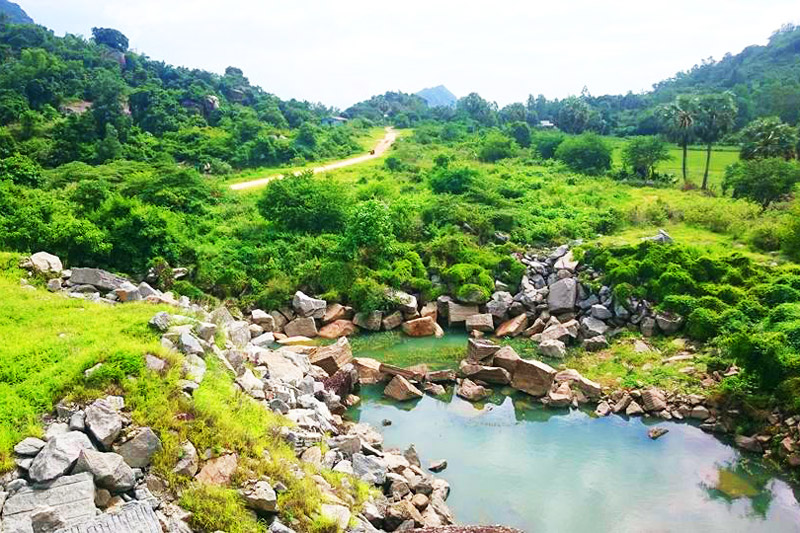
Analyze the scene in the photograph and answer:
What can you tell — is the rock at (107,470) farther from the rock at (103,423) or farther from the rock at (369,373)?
the rock at (369,373)

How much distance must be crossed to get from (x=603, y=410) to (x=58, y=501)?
14.9 meters

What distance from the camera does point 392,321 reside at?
2533 centimetres

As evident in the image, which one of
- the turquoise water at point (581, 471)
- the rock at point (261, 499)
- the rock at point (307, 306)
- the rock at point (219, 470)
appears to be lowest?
the turquoise water at point (581, 471)

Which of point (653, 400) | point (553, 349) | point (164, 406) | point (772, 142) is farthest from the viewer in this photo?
point (772, 142)

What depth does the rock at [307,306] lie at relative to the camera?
→ 24938mm

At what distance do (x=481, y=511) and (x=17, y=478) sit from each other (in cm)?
944

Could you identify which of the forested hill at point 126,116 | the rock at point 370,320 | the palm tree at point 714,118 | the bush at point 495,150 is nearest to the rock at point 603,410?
the rock at point 370,320

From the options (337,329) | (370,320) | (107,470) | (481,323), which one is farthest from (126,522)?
(481,323)

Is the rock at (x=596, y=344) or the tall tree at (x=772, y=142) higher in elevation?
the tall tree at (x=772, y=142)

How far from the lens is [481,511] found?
13.8 meters

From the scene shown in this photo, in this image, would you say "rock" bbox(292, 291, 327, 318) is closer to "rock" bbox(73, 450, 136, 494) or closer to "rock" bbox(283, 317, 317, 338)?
"rock" bbox(283, 317, 317, 338)

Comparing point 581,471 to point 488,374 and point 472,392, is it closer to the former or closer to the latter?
point 472,392

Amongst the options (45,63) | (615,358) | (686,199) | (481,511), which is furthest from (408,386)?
(45,63)

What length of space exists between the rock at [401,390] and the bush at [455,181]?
857 inches
